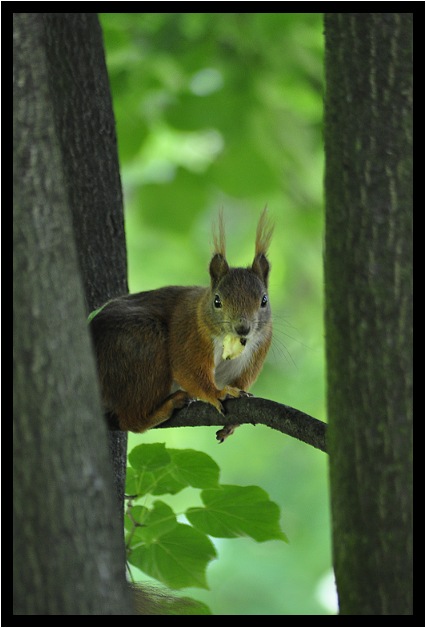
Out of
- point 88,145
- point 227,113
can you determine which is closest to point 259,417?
point 88,145

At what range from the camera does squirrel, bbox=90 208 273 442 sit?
2193 millimetres

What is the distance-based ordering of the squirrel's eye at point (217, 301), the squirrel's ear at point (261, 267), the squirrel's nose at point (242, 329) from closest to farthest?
the squirrel's nose at point (242, 329) → the squirrel's eye at point (217, 301) → the squirrel's ear at point (261, 267)

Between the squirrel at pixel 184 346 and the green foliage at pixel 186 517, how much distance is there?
384mm

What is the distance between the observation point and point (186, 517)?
1723mm

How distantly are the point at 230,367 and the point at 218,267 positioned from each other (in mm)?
282

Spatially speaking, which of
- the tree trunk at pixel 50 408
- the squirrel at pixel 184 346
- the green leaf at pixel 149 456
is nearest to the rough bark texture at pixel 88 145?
the squirrel at pixel 184 346

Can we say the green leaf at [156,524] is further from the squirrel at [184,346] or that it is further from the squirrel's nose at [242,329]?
the squirrel's nose at [242,329]

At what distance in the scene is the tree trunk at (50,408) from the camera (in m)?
1.01

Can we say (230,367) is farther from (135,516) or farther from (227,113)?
(227,113)

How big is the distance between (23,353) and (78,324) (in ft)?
0.25

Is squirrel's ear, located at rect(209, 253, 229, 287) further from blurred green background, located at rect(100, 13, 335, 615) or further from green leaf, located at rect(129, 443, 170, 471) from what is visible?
green leaf, located at rect(129, 443, 170, 471)

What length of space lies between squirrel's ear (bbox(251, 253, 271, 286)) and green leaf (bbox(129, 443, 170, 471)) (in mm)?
888

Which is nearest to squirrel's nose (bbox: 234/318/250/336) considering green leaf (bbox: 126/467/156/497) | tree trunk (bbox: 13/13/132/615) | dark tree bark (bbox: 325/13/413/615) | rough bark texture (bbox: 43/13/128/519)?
rough bark texture (bbox: 43/13/128/519)

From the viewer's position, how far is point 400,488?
1136mm
